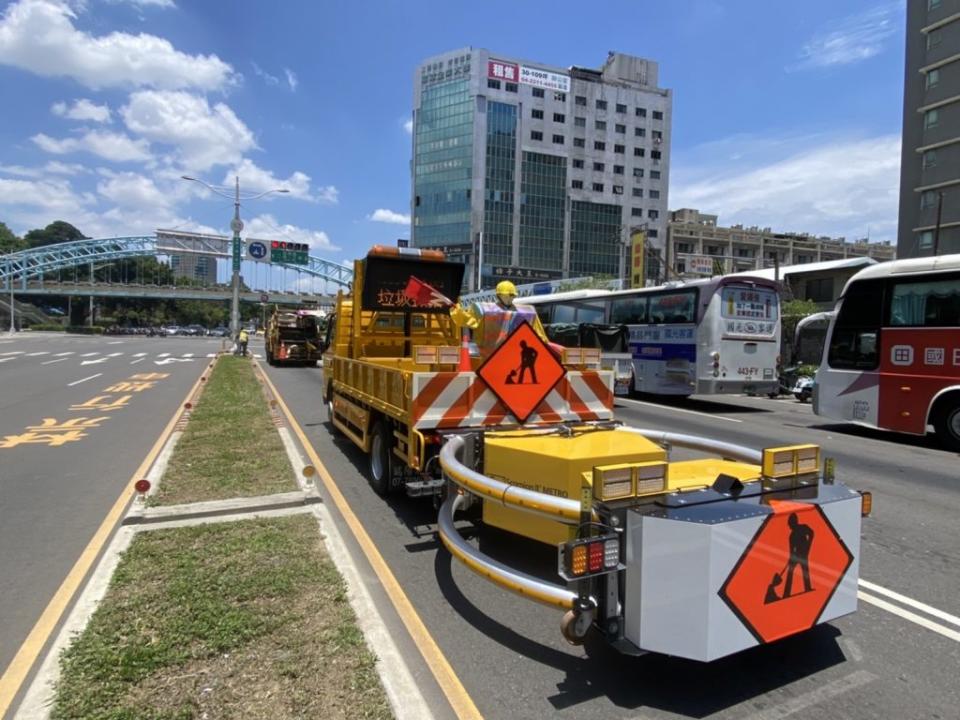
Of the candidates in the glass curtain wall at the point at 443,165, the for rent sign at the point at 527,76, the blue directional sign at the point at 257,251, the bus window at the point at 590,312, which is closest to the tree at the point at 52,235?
the glass curtain wall at the point at 443,165

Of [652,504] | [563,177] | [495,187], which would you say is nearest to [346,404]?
[652,504]

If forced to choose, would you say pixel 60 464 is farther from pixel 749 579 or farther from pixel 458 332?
pixel 749 579

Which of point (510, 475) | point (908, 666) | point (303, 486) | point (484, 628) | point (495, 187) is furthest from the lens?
point (495, 187)

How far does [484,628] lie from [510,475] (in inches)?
40.8

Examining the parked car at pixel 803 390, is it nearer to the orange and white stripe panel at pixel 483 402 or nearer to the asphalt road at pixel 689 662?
the asphalt road at pixel 689 662

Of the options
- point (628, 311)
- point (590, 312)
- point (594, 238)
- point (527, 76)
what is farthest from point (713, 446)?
point (527, 76)

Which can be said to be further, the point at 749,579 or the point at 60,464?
the point at 60,464

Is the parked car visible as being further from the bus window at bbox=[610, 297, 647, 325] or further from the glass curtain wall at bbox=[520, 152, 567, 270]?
the glass curtain wall at bbox=[520, 152, 567, 270]

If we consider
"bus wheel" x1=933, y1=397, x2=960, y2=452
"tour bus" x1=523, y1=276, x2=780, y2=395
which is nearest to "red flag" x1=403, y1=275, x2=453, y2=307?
"bus wheel" x1=933, y1=397, x2=960, y2=452

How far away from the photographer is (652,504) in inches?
118

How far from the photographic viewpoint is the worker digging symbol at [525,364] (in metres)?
5.60

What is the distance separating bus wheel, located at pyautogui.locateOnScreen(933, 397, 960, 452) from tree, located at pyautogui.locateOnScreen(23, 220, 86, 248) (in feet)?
572

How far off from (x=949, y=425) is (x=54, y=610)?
40.5 feet

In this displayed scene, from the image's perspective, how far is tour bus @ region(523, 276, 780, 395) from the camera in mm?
15086
